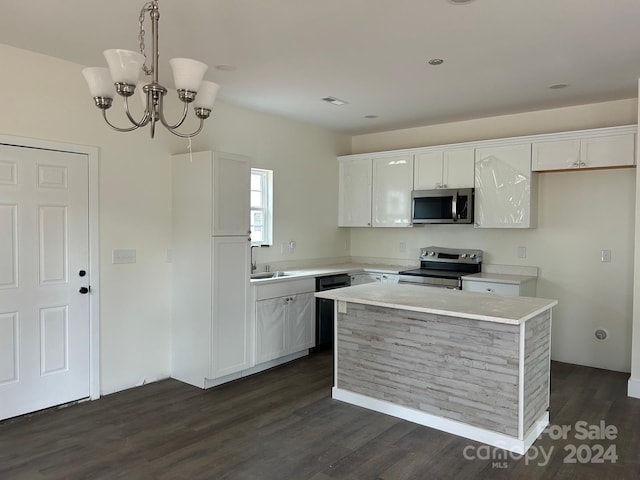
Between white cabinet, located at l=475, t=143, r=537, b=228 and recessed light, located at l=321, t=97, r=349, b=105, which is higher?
recessed light, located at l=321, t=97, r=349, b=105

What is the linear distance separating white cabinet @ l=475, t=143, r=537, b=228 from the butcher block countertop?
4.96 feet

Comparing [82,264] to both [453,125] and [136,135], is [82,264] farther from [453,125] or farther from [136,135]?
[453,125]

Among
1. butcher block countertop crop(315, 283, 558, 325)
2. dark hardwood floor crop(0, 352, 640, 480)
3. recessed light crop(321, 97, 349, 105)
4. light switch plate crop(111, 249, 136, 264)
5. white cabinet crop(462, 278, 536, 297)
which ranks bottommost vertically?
dark hardwood floor crop(0, 352, 640, 480)

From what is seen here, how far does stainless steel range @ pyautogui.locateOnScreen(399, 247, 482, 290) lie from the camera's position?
4.94 m

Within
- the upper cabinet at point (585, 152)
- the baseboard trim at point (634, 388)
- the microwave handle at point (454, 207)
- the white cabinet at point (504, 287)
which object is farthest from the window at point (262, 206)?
the baseboard trim at point (634, 388)

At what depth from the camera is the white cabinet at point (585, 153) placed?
416 cm

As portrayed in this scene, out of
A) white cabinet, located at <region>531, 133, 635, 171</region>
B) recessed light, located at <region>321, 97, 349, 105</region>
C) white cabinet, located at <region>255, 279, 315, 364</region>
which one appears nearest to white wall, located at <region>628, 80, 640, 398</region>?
white cabinet, located at <region>531, 133, 635, 171</region>

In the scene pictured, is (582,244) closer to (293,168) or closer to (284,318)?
(284,318)

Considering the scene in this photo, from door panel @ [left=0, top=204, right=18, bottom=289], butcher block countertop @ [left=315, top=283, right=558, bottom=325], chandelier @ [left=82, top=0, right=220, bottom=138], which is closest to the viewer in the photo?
chandelier @ [left=82, top=0, right=220, bottom=138]

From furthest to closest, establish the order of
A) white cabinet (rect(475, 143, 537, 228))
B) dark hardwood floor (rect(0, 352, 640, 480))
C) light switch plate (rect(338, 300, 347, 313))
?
white cabinet (rect(475, 143, 537, 228)) → light switch plate (rect(338, 300, 347, 313)) → dark hardwood floor (rect(0, 352, 640, 480))

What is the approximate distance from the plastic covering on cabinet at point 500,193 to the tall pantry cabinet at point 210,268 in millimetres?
2534

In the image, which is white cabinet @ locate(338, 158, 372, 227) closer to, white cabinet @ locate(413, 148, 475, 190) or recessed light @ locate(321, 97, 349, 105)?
white cabinet @ locate(413, 148, 475, 190)

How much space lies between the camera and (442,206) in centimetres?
516

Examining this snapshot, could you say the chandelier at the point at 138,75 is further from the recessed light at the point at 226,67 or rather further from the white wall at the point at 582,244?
the white wall at the point at 582,244
